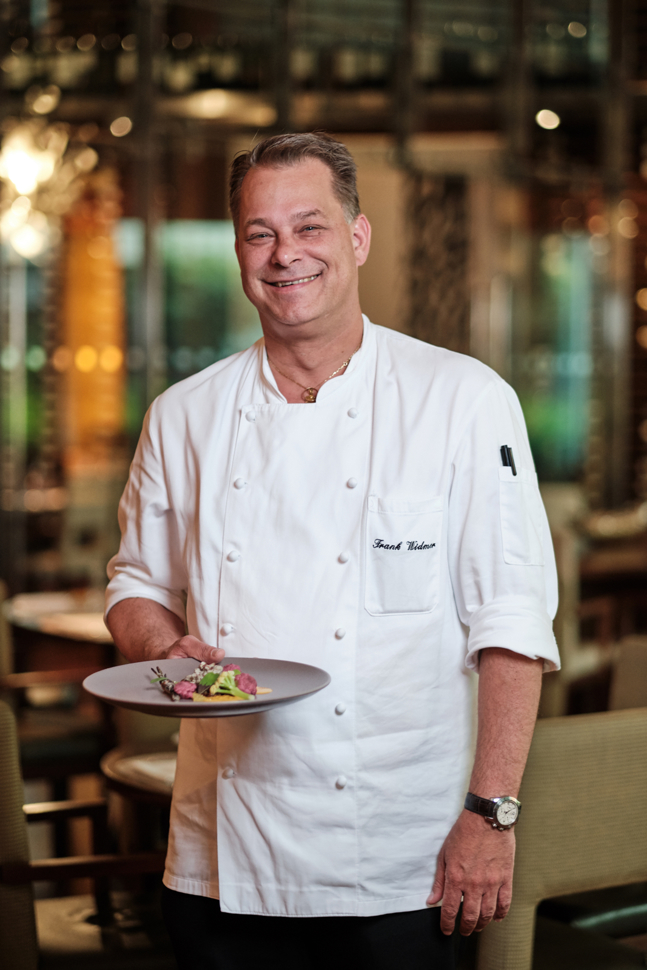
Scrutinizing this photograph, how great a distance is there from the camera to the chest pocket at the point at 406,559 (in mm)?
1396

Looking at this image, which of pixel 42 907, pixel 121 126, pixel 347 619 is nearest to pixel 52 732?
pixel 42 907

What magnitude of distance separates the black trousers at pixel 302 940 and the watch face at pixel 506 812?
0.55ft

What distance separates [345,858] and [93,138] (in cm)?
513

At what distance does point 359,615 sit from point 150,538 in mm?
377

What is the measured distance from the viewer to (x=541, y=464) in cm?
699

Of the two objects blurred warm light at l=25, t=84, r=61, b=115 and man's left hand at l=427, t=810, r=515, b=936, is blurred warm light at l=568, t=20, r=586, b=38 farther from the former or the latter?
man's left hand at l=427, t=810, r=515, b=936

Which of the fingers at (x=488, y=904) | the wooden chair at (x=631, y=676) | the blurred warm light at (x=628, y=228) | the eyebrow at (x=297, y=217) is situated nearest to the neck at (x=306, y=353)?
the eyebrow at (x=297, y=217)

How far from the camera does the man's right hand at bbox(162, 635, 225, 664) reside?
1.36m

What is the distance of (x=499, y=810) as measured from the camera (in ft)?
4.36

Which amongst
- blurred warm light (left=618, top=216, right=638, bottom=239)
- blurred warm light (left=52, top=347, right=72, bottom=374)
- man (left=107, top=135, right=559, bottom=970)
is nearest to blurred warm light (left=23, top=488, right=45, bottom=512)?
blurred warm light (left=52, top=347, right=72, bottom=374)

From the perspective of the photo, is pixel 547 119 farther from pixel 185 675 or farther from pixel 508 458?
pixel 185 675

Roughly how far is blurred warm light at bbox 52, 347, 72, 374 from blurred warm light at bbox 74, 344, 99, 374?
4cm

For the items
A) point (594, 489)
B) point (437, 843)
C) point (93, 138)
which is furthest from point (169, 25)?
point (437, 843)

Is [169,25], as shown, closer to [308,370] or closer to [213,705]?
[308,370]
